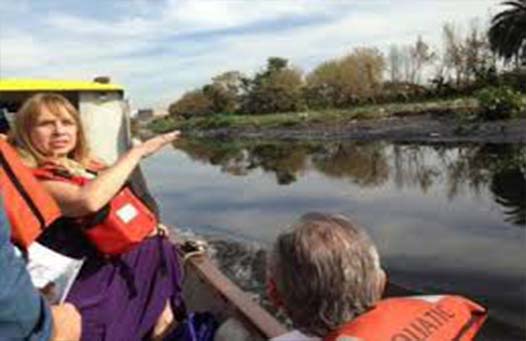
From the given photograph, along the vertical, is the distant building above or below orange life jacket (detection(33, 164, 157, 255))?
below

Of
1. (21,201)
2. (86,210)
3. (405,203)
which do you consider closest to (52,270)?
(86,210)

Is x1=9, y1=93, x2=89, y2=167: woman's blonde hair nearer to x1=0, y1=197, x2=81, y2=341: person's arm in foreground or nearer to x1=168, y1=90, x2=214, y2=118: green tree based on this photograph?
x1=0, y1=197, x2=81, y2=341: person's arm in foreground

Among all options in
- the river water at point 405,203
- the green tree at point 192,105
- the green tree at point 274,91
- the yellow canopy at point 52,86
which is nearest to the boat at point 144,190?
the yellow canopy at point 52,86

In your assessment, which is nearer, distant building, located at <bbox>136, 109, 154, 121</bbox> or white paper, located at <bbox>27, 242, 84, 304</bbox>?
white paper, located at <bbox>27, 242, 84, 304</bbox>

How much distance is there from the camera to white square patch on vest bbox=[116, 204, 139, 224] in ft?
11.2

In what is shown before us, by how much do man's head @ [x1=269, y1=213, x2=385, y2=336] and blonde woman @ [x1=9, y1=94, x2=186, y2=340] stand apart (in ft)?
4.27

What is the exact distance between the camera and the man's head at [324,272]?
1.94 meters

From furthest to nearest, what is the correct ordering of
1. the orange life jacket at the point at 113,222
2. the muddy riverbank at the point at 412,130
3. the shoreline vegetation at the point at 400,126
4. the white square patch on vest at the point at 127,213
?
the shoreline vegetation at the point at 400,126
the muddy riverbank at the point at 412,130
the white square patch on vest at the point at 127,213
the orange life jacket at the point at 113,222

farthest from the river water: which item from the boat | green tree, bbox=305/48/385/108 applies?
green tree, bbox=305/48/385/108

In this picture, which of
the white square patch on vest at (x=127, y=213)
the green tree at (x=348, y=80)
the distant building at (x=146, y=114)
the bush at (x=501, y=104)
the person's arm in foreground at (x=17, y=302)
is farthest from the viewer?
the distant building at (x=146, y=114)

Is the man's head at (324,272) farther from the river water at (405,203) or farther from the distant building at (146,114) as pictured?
the distant building at (146,114)

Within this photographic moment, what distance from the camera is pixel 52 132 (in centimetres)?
338

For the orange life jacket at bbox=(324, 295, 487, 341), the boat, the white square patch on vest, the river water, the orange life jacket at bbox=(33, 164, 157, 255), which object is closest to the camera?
the orange life jacket at bbox=(324, 295, 487, 341)

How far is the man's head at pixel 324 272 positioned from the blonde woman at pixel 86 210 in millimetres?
1303
